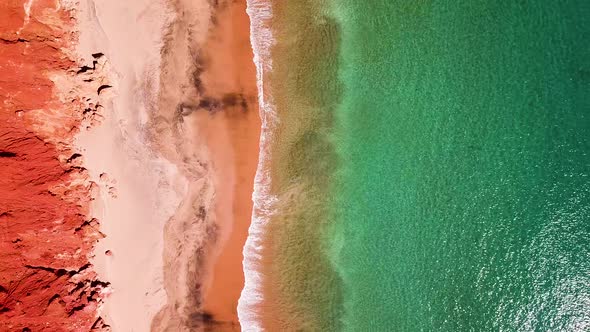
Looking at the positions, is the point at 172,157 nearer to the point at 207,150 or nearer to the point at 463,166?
the point at 207,150

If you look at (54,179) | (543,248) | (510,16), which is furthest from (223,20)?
(543,248)

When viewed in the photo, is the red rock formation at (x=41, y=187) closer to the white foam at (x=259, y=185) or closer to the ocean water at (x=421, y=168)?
the white foam at (x=259, y=185)

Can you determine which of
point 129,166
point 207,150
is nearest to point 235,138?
point 207,150

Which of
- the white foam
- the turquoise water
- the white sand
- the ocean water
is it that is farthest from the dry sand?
the turquoise water

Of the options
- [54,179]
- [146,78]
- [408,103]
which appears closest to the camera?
[54,179]

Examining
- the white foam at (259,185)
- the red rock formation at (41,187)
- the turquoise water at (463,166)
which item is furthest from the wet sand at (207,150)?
the turquoise water at (463,166)

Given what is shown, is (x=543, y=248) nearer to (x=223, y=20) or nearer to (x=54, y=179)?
(x=223, y=20)

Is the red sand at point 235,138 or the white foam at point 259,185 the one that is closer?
the red sand at point 235,138
